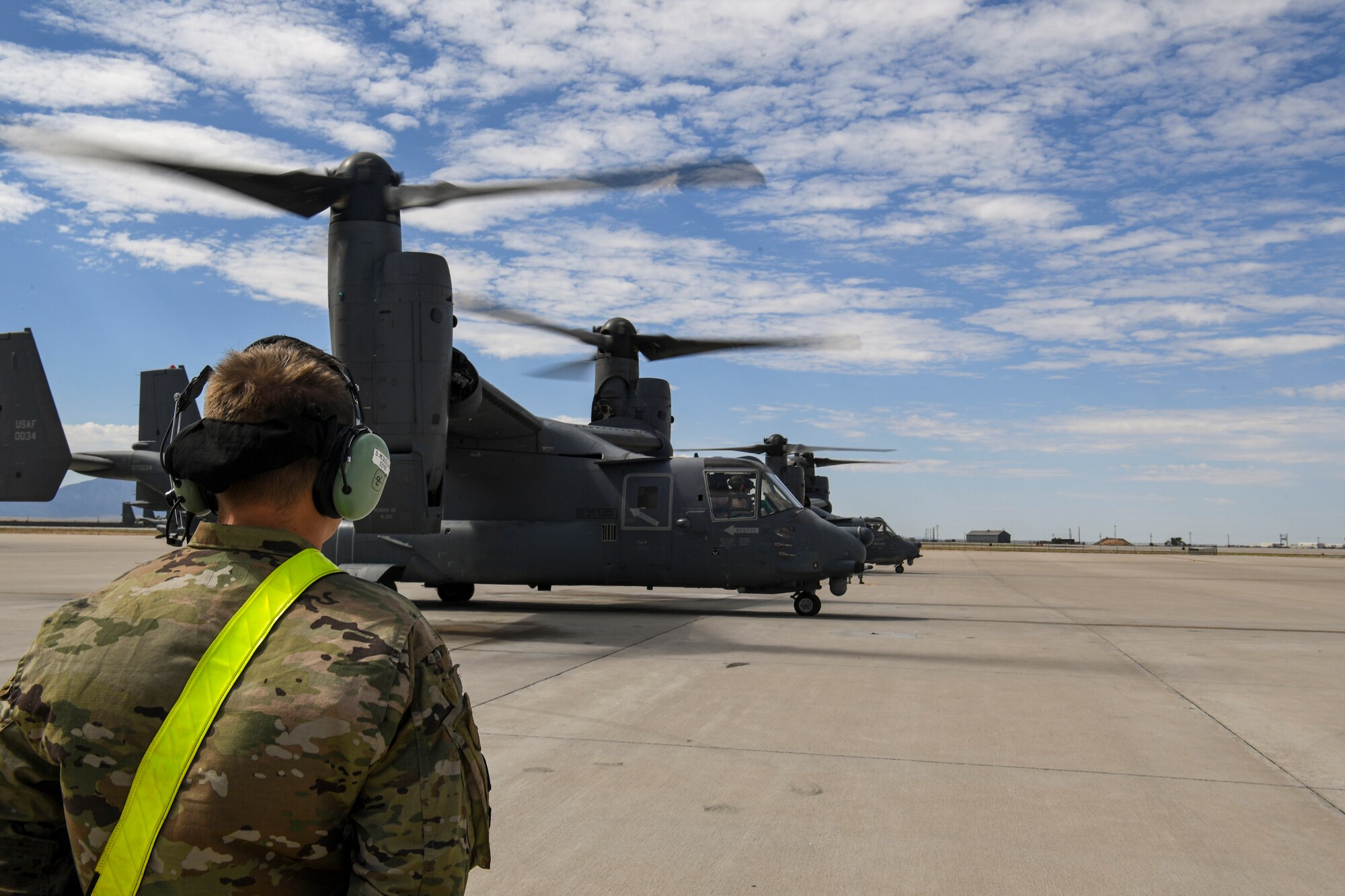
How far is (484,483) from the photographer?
14.6 metres

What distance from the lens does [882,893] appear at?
3.74m

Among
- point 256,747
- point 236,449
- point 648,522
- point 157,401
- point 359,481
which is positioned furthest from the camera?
point 157,401

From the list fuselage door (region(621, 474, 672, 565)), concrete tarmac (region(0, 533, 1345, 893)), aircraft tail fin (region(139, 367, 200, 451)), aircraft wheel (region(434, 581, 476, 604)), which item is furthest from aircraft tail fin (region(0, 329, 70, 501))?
fuselage door (region(621, 474, 672, 565))

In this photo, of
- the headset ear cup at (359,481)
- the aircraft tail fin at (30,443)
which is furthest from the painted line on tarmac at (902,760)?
the aircraft tail fin at (30,443)

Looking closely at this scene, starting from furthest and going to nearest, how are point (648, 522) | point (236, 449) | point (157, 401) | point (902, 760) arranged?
point (157, 401)
point (648, 522)
point (902, 760)
point (236, 449)

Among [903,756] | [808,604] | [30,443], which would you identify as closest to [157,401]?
[30,443]

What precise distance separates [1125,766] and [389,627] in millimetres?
5354

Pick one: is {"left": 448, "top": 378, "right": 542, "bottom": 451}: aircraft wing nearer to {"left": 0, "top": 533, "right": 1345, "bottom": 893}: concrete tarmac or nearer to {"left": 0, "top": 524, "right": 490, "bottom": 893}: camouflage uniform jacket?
{"left": 0, "top": 533, "right": 1345, "bottom": 893}: concrete tarmac

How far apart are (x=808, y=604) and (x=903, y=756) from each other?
860cm

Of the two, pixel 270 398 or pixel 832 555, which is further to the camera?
pixel 832 555

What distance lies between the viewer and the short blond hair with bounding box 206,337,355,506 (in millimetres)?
1680

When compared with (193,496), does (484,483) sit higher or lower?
higher

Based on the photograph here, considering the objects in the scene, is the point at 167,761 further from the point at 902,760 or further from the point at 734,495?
the point at 734,495

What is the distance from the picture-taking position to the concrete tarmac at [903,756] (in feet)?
13.2
